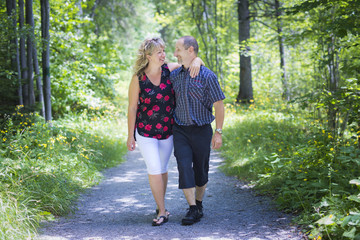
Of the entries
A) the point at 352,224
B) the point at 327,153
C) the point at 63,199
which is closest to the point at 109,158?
the point at 63,199

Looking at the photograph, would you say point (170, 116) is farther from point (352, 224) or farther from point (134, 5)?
point (134, 5)

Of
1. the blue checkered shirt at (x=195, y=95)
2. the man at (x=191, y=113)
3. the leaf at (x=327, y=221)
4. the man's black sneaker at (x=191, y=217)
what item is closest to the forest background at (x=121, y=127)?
the leaf at (x=327, y=221)

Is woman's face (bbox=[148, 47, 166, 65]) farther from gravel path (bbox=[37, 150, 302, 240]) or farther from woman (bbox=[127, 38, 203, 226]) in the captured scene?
gravel path (bbox=[37, 150, 302, 240])

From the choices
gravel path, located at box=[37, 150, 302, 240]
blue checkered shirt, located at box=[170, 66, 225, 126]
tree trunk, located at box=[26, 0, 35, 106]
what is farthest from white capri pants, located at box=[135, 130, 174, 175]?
tree trunk, located at box=[26, 0, 35, 106]

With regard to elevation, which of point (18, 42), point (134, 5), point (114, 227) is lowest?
point (114, 227)

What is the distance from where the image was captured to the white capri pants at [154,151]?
4348mm

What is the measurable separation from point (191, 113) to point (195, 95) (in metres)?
0.19

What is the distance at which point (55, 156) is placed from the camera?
6.48m

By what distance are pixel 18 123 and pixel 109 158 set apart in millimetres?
2213

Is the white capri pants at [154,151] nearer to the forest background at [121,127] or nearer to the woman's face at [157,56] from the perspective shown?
the woman's face at [157,56]

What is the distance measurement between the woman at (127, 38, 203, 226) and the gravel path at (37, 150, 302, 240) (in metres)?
0.41

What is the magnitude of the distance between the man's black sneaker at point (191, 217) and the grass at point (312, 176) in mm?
1041

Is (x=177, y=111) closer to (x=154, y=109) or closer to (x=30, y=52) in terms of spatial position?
(x=154, y=109)

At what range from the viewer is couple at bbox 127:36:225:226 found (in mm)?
4336
